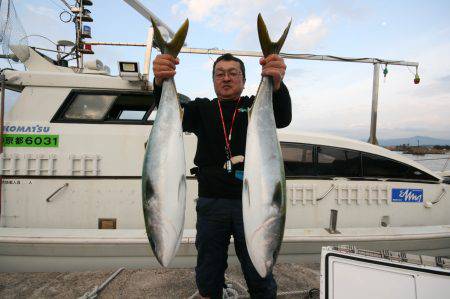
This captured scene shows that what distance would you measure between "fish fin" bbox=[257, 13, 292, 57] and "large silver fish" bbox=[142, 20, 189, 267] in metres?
0.44

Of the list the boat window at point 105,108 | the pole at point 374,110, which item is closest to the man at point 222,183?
the boat window at point 105,108

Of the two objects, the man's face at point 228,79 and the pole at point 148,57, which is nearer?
the man's face at point 228,79

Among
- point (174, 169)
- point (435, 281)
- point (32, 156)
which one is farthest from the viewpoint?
point (32, 156)

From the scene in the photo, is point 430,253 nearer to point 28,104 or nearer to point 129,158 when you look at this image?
point 129,158

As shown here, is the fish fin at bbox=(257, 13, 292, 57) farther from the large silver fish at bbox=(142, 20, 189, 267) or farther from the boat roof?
the boat roof

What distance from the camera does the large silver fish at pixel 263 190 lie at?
1.55m

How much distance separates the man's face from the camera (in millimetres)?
2232

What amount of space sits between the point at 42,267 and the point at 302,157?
3540 mm

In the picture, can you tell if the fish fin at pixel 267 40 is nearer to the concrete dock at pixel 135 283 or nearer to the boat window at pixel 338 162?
the concrete dock at pixel 135 283

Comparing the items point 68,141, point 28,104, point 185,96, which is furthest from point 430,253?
point 28,104

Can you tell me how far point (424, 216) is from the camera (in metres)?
4.41

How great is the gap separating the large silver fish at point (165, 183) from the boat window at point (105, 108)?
2.43 metres

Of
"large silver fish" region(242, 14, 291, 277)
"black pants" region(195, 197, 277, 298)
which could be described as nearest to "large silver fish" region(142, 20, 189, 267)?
"large silver fish" region(242, 14, 291, 277)

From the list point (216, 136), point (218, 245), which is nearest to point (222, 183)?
point (216, 136)
